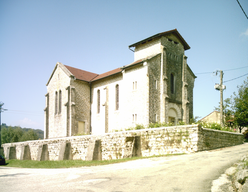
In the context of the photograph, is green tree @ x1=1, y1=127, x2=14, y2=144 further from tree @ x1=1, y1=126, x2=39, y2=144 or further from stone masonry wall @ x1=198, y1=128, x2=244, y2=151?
stone masonry wall @ x1=198, y1=128, x2=244, y2=151

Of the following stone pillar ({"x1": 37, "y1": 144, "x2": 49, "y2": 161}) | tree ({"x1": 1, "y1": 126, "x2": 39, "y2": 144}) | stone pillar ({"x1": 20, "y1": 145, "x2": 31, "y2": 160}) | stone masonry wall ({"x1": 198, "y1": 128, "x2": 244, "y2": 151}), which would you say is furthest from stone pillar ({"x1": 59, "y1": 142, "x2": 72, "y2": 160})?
tree ({"x1": 1, "y1": 126, "x2": 39, "y2": 144})

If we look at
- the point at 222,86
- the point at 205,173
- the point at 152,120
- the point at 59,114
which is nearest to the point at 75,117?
the point at 59,114

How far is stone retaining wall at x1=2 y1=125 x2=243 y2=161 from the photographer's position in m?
14.8

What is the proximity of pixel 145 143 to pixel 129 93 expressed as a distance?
9429 mm

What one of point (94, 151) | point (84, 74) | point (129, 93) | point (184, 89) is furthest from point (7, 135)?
point (184, 89)

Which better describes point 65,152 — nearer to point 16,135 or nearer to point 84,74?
point 84,74

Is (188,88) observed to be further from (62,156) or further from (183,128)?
(62,156)

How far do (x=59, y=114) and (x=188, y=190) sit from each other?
89.5ft

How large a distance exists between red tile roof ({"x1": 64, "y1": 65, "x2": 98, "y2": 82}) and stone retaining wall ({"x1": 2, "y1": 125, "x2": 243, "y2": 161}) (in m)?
11.0

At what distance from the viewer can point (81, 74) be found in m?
34.0

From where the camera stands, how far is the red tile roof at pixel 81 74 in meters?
32.6

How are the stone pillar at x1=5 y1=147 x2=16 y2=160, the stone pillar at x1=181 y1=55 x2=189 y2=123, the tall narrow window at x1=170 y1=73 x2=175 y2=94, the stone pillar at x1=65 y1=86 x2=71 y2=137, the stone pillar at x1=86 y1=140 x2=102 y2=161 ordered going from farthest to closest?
the stone pillar at x1=5 y1=147 x2=16 y2=160 < the stone pillar at x1=65 y1=86 x2=71 y2=137 < the stone pillar at x1=181 y1=55 x2=189 y2=123 < the tall narrow window at x1=170 y1=73 x2=175 y2=94 < the stone pillar at x1=86 y1=140 x2=102 y2=161

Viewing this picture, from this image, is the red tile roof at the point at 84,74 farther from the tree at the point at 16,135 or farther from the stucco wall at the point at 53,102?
the tree at the point at 16,135

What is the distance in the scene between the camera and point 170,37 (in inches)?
1069
